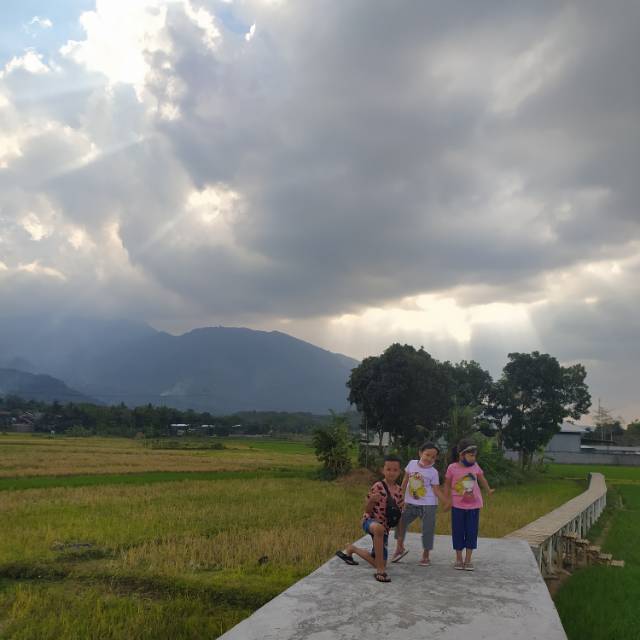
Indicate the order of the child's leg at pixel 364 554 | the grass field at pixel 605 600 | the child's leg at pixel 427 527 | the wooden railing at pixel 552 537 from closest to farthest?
1. the grass field at pixel 605 600
2. the child's leg at pixel 364 554
3. the child's leg at pixel 427 527
4. the wooden railing at pixel 552 537

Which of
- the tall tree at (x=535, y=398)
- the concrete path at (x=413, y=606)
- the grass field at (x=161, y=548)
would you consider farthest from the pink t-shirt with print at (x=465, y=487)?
the tall tree at (x=535, y=398)

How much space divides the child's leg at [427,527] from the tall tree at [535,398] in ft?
142

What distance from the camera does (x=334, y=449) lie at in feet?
104

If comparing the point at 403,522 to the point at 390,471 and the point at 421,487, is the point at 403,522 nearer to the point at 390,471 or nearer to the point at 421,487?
the point at 421,487

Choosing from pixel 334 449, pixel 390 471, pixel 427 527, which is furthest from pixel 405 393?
pixel 390 471

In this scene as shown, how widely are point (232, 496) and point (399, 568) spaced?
49.5 feet

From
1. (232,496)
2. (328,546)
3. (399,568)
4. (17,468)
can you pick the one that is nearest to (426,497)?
(399,568)

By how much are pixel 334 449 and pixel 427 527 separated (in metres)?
24.2

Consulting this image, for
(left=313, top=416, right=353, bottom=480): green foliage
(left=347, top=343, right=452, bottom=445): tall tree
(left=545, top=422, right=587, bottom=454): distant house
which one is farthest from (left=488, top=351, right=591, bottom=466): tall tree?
(left=545, top=422, right=587, bottom=454): distant house

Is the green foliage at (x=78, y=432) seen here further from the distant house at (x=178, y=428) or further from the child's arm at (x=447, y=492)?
the child's arm at (x=447, y=492)

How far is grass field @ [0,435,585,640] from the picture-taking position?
750 centimetres

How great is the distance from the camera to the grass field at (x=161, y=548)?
24.6 ft

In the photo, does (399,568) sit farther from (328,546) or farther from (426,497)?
(328,546)

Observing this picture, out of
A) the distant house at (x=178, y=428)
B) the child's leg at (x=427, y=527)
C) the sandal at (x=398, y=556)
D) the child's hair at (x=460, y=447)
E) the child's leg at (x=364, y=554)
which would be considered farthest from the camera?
the distant house at (x=178, y=428)
